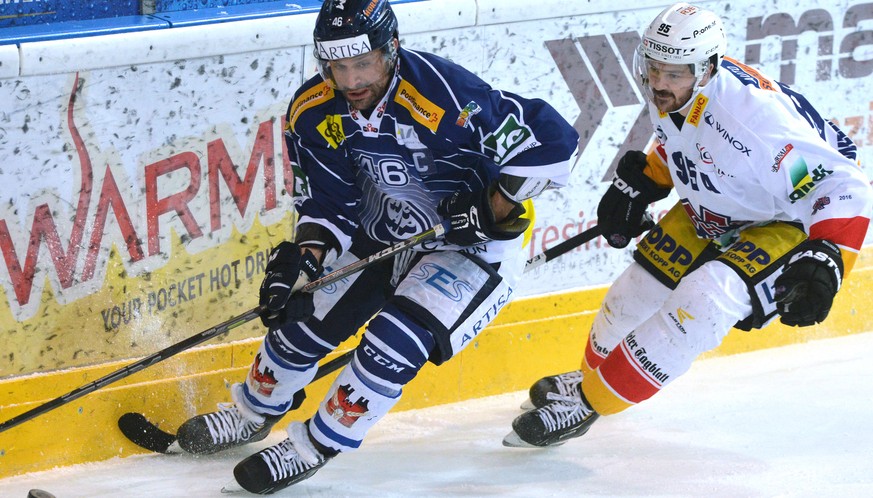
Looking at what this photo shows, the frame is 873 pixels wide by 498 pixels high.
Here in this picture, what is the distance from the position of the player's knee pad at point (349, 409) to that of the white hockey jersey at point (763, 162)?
1.10 m

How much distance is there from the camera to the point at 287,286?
11.8ft

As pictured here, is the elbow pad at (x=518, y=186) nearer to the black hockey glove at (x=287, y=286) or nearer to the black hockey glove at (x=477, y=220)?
the black hockey glove at (x=477, y=220)

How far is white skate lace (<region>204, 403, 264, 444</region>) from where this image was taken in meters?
3.94

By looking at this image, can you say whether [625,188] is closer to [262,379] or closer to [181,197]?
[262,379]

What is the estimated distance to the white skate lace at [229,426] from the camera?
3.94 meters

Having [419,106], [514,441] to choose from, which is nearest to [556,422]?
[514,441]

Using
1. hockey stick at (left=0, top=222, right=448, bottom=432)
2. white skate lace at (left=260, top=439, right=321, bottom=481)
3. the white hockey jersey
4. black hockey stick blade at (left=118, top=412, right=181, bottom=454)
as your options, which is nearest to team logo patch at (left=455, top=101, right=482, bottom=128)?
hockey stick at (left=0, top=222, right=448, bottom=432)

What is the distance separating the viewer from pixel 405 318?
11.4 ft

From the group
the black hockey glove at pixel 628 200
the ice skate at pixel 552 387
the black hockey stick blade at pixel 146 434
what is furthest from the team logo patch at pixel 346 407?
the black hockey glove at pixel 628 200

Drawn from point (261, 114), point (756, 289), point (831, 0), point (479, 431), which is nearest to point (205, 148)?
point (261, 114)

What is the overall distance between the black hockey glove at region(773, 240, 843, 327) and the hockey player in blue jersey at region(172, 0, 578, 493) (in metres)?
0.67

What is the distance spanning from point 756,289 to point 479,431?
1162 mm

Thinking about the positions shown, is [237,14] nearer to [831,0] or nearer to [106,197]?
[106,197]

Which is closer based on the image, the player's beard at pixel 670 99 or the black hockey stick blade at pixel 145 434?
the player's beard at pixel 670 99
